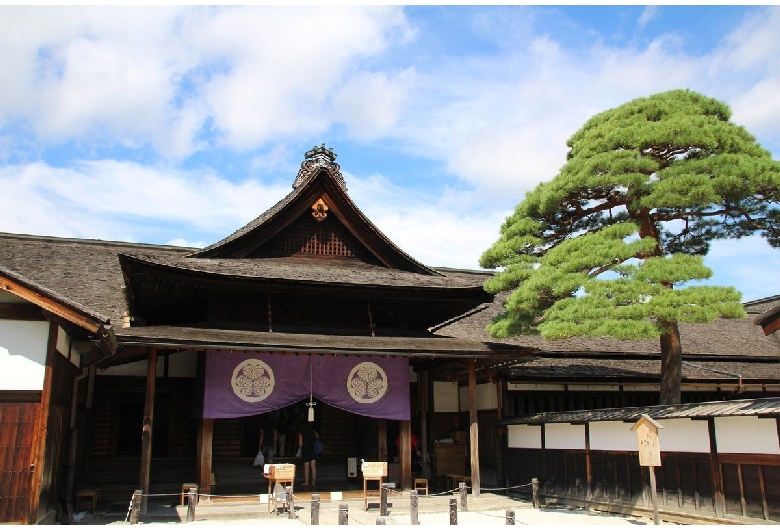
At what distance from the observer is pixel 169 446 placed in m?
17.7

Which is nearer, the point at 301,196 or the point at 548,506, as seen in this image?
the point at 548,506

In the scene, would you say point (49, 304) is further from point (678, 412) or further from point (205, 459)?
point (678, 412)

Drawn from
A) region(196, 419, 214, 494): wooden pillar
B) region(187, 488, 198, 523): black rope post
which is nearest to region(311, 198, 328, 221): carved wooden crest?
region(196, 419, 214, 494): wooden pillar

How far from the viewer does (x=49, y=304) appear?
36.2 feet

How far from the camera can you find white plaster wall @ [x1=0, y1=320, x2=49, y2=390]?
11227 mm

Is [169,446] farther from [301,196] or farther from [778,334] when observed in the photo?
[778,334]

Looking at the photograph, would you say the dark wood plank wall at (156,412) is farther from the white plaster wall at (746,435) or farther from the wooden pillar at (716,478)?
the white plaster wall at (746,435)

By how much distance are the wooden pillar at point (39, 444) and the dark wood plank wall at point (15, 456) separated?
0.07 meters

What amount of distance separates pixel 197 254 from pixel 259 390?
160 inches

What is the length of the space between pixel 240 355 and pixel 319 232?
4749mm

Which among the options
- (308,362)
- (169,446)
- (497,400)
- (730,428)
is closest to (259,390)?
(308,362)

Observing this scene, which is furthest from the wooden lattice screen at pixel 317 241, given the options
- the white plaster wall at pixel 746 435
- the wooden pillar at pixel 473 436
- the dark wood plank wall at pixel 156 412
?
the white plaster wall at pixel 746 435

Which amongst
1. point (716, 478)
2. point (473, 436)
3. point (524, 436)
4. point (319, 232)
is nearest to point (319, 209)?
point (319, 232)

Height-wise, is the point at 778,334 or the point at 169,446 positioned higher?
the point at 778,334
